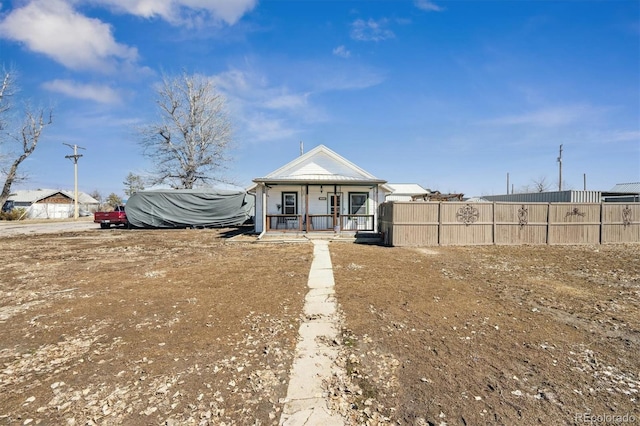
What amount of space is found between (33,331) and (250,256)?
20.8ft

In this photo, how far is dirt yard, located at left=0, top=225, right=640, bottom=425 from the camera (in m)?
2.71

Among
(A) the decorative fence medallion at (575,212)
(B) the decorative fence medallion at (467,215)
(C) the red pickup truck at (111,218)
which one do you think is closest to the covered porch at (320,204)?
(B) the decorative fence medallion at (467,215)

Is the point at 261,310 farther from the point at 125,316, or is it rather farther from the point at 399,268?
the point at 399,268

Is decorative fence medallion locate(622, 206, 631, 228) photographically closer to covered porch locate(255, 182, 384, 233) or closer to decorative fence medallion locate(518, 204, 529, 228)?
decorative fence medallion locate(518, 204, 529, 228)

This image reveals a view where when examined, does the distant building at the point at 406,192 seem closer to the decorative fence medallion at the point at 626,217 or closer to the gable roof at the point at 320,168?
the gable roof at the point at 320,168

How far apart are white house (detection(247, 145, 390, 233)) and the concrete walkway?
10.6 metres

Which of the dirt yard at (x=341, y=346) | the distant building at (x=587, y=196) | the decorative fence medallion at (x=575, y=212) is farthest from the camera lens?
the distant building at (x=587, y=196)

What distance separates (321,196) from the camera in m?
17.1

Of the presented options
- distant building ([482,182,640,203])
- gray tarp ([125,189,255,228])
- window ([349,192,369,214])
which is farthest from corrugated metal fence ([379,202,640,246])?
gray tarp ([125,189,255,228])

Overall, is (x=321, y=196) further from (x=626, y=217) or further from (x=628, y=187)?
(x=628, y=187)

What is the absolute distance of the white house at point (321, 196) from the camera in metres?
16.8

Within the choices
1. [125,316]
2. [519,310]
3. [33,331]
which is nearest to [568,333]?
[519,310]

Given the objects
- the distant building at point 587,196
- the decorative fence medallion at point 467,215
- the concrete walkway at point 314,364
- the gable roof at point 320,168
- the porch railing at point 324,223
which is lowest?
the concrete walkway at point 314,364

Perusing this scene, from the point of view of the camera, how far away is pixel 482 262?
31.1 feet
